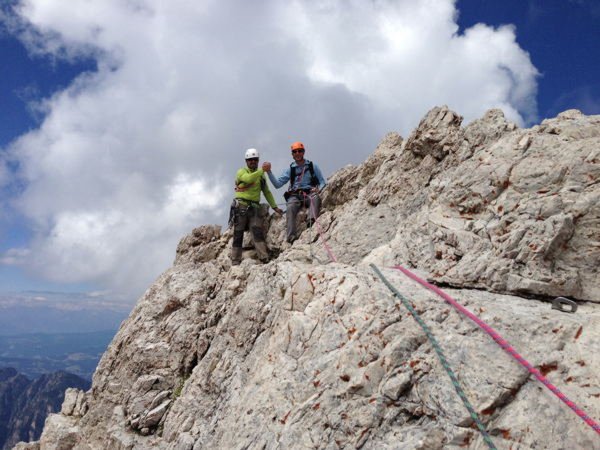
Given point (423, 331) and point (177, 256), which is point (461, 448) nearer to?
point (423, 331)

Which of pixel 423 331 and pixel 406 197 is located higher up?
pixel 406 197

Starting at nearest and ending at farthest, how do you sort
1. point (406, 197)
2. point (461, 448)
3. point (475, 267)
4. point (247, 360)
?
point (461, 448), point (475, 267), point (247, 360), point (406, 197)

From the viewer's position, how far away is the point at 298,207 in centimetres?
2088

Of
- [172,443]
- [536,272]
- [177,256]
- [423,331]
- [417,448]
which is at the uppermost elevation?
[177,256]

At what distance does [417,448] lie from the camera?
692cm

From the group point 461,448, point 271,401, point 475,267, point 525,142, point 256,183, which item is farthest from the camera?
point 256,183

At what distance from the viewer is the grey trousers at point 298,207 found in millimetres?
20266

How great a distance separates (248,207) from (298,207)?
2.60m

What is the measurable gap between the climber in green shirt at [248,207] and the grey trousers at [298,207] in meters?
1.61

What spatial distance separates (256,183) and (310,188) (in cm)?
285

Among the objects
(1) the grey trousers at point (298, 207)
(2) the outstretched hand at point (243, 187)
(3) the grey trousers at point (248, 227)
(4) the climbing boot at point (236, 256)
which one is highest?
(2) the outstretched hand at point (243, 187)

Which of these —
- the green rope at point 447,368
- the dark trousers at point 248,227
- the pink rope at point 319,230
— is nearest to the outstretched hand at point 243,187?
the dark trousers at point 248,227

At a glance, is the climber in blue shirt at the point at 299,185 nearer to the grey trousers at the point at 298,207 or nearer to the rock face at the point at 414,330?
the grey trousers at the point at 298,207

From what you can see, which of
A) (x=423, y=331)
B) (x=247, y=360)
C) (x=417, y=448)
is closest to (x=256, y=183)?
(x=247, y=360)
